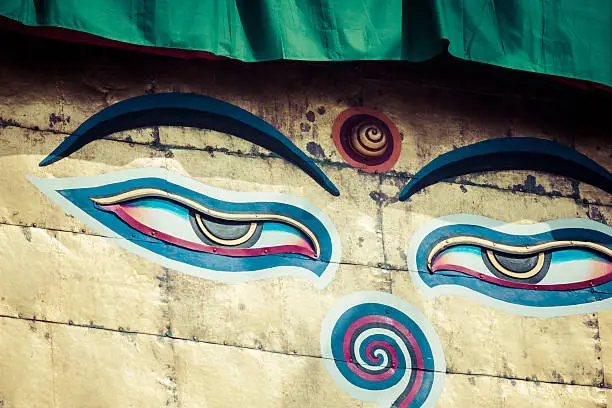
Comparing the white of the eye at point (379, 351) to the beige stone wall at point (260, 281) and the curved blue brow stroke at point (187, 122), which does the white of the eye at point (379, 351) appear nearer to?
the beige stone wall at point (260, 281)

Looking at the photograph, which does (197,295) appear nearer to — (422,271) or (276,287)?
(276,287)

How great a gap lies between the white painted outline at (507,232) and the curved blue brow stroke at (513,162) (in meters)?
0.28

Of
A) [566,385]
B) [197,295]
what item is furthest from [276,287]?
[566,385]

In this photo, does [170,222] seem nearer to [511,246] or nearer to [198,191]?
[198,191]

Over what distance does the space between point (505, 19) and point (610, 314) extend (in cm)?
206

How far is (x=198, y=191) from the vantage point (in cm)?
608

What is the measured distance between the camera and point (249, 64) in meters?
6.50

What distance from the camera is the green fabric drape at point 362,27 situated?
A: 587 centimetres

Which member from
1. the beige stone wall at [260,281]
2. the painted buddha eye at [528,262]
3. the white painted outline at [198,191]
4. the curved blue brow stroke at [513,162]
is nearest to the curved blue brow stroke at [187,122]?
the beige stone wall at [260,281]

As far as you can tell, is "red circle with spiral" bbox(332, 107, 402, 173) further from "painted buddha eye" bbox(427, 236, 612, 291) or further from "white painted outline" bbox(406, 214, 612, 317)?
"painted buddha eye" bbox(427, 236, 612, 291)

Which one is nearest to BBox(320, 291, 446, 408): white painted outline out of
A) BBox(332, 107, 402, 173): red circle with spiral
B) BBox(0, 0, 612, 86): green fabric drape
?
BBox(332, 107, 402, 173): red circle with spiral

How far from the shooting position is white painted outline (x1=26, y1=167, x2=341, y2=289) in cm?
583

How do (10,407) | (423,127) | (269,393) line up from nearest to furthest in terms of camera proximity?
1. (10,407)
2. (269,393)
3. (423,127)

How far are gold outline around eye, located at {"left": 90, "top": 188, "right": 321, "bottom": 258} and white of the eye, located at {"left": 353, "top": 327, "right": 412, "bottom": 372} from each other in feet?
1.85
